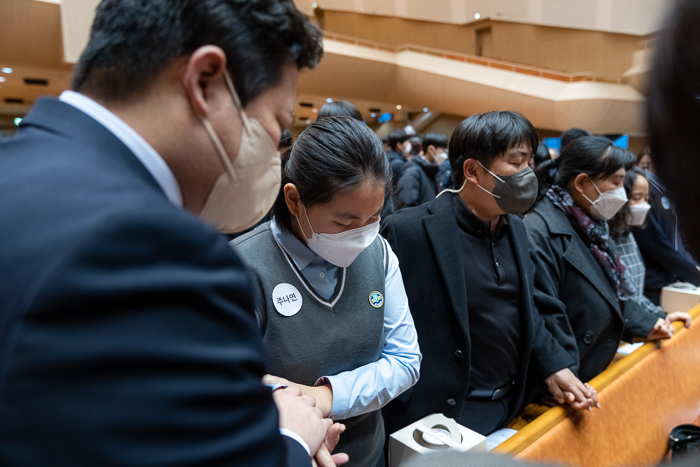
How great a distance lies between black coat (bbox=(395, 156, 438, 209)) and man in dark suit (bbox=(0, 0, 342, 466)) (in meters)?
4.23

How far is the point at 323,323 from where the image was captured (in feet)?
4.28

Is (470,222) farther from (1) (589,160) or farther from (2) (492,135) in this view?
(1) (589,160)

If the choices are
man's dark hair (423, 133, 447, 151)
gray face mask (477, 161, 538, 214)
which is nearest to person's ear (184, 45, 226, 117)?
gray face mask (477, 161, 538, 214)

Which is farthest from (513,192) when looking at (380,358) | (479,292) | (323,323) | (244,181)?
(244,181)

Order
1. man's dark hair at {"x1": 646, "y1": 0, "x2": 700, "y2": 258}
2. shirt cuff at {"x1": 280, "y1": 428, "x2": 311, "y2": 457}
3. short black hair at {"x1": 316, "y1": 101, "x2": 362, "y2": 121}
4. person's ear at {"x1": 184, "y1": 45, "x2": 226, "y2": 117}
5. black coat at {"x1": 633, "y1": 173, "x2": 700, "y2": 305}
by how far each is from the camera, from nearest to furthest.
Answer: man's dark hair at {"x1": 646, "y1": 0, "x2": 700, "y2": 258}, person's ear at {"x1": 184, "y1": 45, "x2": 226, "y2": 117}, shirt cuff at {"x1": 280, "y1": 428, "x2": 311, "y2": 457}, short black hair at {"x1": 316, "y1": 101, "x2": 362, "y2": 121}, black coat at {"x1": 633, "y1": 173, "x2": 700, "y2": 305}

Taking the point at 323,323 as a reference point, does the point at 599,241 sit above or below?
below

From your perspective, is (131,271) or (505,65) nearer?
(131,271)

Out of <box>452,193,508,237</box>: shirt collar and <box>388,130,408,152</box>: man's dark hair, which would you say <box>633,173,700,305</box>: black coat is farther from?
<box>388,130,408,152</box>: man's dark hair

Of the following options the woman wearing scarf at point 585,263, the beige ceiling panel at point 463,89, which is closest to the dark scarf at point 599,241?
the woman wearing scarf at point 585,263

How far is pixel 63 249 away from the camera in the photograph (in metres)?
0.43

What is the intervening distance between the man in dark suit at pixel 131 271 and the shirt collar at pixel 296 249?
2.31 feet

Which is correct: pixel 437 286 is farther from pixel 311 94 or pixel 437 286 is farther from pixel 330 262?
pixel 311 94

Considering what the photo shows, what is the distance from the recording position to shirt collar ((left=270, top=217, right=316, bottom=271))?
137cm

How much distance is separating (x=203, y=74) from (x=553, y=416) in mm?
1652
